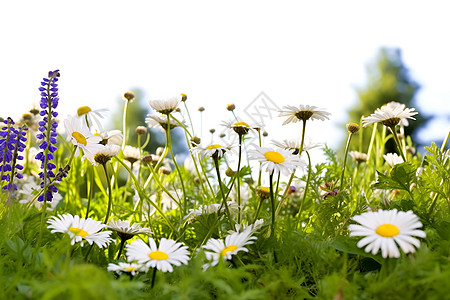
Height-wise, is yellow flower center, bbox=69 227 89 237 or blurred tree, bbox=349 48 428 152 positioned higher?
blurred tree, bbox=349 48 428 152

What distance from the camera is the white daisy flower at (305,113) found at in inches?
58.7

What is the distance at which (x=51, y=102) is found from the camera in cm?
130

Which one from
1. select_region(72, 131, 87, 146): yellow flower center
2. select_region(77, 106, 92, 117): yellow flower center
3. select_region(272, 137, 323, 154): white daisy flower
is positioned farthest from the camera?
select_region(77, 106, 92, 117): yellow flower center

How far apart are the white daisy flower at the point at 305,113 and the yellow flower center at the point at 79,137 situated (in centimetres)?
68

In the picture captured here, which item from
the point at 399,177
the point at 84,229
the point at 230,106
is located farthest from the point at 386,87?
the point at 84,229

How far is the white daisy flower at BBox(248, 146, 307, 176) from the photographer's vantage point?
4.08 ft

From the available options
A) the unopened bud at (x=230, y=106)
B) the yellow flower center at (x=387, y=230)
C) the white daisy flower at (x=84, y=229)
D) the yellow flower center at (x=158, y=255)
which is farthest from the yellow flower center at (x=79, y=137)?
the yellow flower center at (x=387, y=230)

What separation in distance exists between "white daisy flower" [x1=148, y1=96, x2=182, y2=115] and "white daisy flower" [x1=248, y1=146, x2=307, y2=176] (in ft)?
1.34

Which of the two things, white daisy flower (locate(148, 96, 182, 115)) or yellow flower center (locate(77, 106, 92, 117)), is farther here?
yellow flower center (locate(77, 106, 92, 117))

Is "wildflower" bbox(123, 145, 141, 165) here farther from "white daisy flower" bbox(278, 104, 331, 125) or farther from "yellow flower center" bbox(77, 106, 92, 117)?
"white daisy flower" bbox(278, 104, 331, 125)

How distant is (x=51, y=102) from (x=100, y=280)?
2.59 ft

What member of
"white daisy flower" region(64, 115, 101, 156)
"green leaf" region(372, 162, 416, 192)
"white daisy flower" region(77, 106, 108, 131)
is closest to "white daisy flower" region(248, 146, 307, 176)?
"green leaf" region(372, 162, 416, 192)

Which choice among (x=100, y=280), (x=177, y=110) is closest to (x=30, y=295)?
(x=100, y=280)

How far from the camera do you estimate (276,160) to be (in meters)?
1.28
